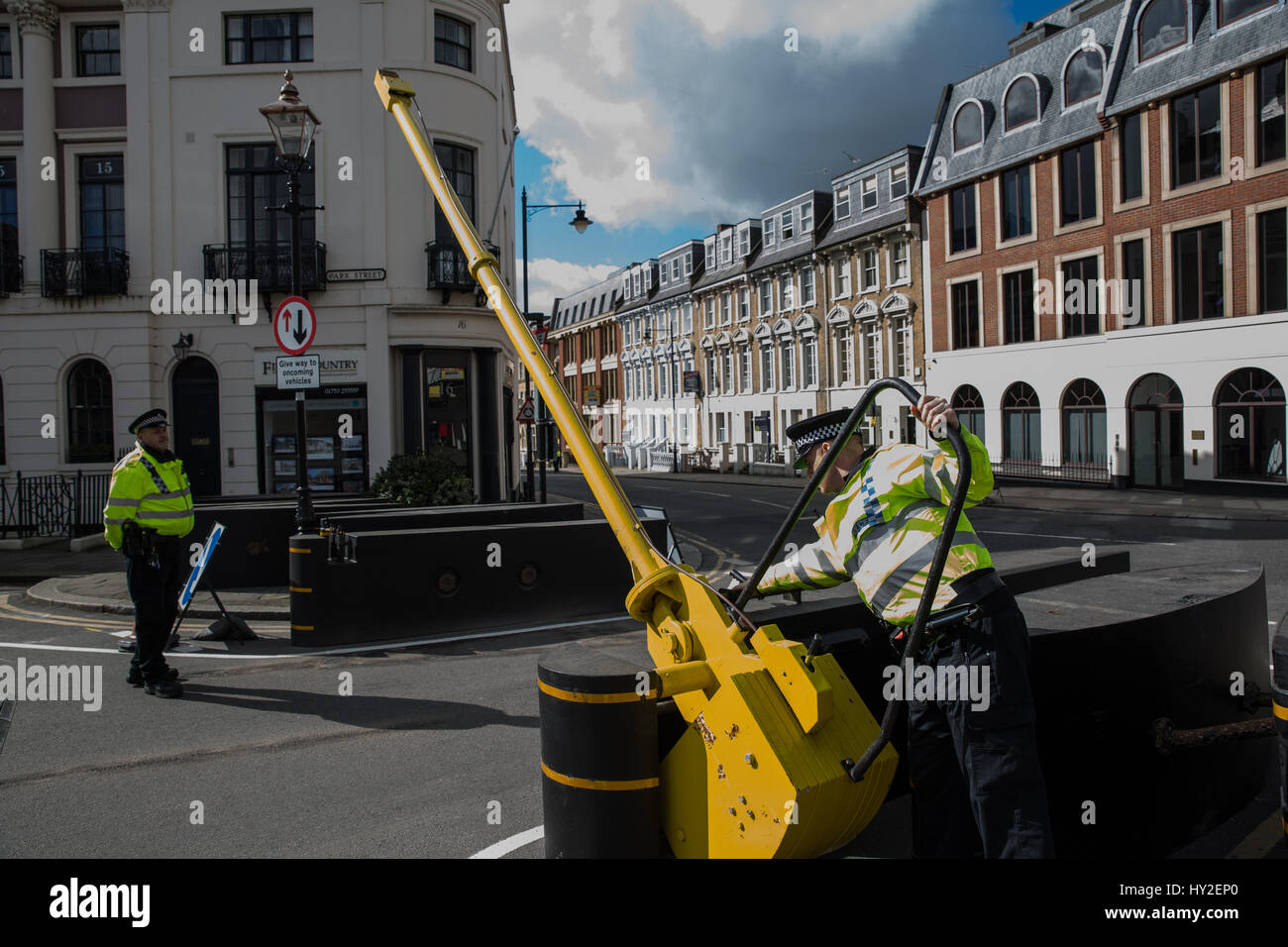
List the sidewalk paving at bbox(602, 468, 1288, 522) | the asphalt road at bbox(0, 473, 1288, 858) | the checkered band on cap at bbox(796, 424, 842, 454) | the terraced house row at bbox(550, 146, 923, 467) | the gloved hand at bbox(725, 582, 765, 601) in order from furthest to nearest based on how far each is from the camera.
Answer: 1. the terraced house row at bbox(550, 146, 923, 467)
2. the sidewalk paving at bbox(602, 468, 1288, 522)
3. the asphalt road at bbox(0, 473, 1288, 858)
4. the gloved hand at bbox(725, 582, 765, 601)
5. the checkered band on cap at bbox(796, 424, 842, 454)

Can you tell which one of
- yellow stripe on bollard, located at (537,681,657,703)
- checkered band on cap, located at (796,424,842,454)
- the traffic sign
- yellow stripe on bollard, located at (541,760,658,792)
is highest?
the traffic sign

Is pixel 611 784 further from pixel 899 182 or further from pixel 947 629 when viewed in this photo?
pixel 899 182

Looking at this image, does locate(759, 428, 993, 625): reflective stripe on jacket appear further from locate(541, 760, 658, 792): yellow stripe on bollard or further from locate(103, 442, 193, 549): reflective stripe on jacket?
locate(103, 442, 193, 549): reflective stripe on jacket

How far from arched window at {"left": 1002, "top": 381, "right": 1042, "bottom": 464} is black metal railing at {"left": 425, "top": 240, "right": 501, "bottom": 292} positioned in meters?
20.1

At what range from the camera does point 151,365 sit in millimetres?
19203

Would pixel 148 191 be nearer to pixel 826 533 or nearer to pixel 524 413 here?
pixel 524 413

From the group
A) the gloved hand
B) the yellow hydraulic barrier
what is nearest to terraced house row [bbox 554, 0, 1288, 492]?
the gloved hand

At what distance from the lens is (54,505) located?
17.9 metres

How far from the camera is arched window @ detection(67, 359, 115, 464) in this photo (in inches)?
766

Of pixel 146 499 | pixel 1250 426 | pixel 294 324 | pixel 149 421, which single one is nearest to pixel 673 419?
pixel 1250 426

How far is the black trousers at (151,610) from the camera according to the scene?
6.88 meters

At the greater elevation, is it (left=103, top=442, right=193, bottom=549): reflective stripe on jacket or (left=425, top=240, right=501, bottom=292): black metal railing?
(left=425, top=240, right=501, bottom=292): black metal railing

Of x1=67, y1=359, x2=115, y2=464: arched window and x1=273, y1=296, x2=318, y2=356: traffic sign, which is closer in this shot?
x1=273, y1=296, x2=318, y2=356: traffic sign
